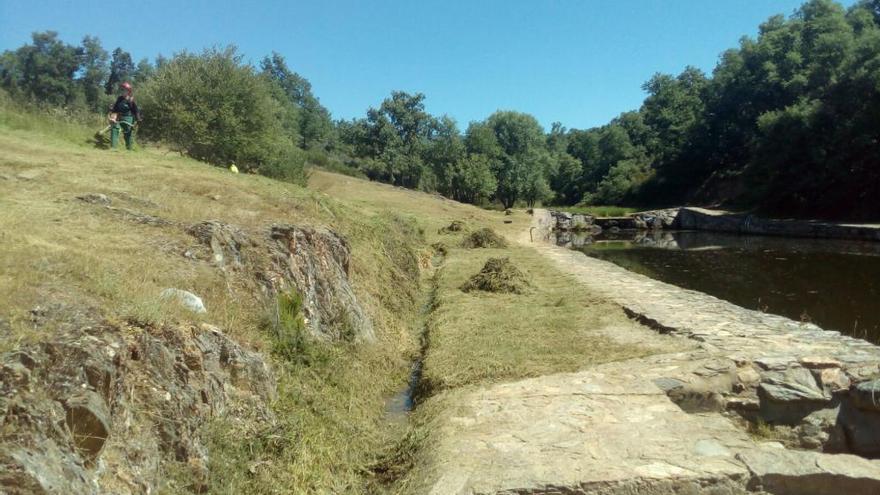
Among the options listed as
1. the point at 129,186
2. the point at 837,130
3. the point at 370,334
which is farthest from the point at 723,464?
the point at 837,130

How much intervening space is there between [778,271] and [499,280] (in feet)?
43.1

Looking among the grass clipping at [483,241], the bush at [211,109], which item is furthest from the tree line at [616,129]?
the grass clipping at [483,241]

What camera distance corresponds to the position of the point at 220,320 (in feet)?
18.1

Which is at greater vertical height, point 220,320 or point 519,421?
point 220,320

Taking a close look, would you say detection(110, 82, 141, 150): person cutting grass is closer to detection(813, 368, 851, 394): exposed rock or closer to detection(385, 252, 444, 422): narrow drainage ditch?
detection(385, 252, 444, 422): narrow drainage ditch

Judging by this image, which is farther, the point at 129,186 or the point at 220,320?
the point at 129,186

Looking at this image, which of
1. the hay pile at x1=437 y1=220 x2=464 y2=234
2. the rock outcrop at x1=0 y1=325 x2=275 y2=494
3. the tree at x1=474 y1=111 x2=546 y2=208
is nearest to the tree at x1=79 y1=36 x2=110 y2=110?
the tree at x1=474 y1=111 x2=546 y2=208

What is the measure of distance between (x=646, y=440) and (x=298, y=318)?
12.9 ft

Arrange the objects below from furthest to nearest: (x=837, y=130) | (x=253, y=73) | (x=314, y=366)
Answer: (x=837, y=130), (x=253, y=73), (x=314, y=366)

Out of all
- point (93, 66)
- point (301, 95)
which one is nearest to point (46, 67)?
point (93, 66)

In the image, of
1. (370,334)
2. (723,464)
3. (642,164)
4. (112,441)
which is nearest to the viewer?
(112,441)

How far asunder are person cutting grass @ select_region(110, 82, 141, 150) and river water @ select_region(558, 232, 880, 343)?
15793mm

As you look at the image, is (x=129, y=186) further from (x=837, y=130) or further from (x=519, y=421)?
(x=837, y=130)

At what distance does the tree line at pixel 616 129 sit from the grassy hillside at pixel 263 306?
31.4ft
